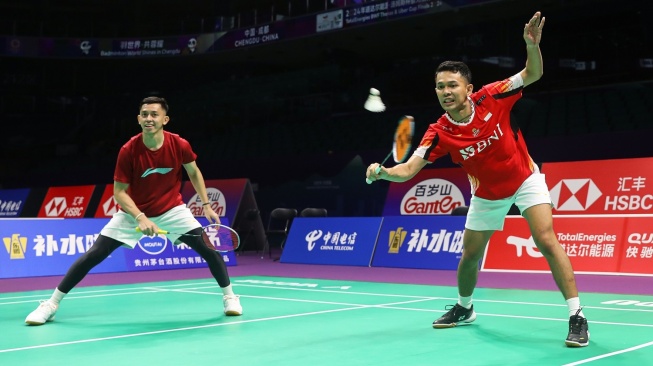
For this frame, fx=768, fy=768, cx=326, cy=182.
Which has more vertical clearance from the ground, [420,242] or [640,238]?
[640,238]

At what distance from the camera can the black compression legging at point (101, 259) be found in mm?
6121

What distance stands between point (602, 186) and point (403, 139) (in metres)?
7.25

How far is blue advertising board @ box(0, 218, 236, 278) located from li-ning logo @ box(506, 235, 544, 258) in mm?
4925

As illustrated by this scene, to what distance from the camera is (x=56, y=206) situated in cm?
1862

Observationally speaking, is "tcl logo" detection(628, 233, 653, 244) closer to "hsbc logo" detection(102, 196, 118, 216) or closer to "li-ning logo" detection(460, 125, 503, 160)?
"li-ning logo" detection(460, 125, 503, 160)

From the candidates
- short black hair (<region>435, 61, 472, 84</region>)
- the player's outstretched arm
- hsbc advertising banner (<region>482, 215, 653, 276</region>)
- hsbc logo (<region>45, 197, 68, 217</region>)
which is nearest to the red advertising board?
hsbc logo (<region>45, 197, 68, 217</region>)

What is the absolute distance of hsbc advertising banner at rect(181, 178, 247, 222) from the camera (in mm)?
15336

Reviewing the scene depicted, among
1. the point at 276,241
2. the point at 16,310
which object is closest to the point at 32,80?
the point at 276,241

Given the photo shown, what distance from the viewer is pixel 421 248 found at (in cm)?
1141

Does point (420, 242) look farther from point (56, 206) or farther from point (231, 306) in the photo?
point (56, 206)

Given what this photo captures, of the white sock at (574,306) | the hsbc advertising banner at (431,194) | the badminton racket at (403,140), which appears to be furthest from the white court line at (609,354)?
the hsbc advertising banner at (431,194)

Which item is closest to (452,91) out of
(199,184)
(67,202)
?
(199,184)

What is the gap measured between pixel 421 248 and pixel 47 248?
5364 millimetres

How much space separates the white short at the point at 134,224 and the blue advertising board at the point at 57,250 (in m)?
4.72
